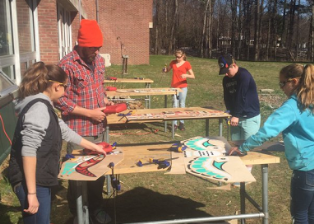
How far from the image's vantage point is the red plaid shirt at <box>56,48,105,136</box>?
9.88 feet

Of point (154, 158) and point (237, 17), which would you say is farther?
point (237, 17)

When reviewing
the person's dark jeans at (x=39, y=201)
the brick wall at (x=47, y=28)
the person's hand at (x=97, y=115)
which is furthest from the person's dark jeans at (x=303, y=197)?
the brick wall at (x=47, y=28)

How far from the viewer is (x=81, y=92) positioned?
10.2 ft

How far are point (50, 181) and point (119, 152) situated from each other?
0.75 metres

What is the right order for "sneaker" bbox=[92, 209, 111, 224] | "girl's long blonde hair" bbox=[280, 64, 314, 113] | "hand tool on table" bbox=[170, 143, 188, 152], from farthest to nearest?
1. "sneaker" bbox=[92, 209, 111, 224]
2. "hand tool on table" bbox=[170, 143, 188, 152]
3. "girl's long blonde hair" bbox=[280, 64, 314, 113]

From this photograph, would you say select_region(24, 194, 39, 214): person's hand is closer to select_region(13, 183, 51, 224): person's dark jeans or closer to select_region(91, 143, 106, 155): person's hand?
select_region(13, 183, 51, 224): person's dark jeans

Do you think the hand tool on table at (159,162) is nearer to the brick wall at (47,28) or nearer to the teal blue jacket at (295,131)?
the teal blue jacket at (295,131)

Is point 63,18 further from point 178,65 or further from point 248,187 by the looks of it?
point 248,187

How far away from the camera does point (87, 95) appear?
3.12 metres

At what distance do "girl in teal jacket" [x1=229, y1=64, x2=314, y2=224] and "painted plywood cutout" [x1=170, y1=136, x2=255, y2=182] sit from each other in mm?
253

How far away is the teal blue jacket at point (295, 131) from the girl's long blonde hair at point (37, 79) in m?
1.57

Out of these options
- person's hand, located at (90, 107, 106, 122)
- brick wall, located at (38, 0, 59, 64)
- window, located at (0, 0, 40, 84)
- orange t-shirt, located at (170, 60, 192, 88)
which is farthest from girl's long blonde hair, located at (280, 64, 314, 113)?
brick wall, located at (38, 0, 59, 64)

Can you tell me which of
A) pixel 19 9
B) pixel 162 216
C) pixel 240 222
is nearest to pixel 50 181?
pixel 162 216

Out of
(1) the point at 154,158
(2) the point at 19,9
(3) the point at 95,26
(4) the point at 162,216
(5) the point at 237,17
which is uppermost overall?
(5) the point at 237,17
